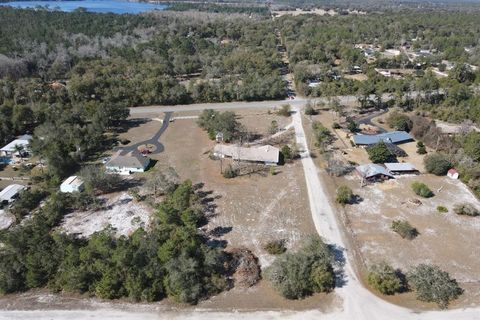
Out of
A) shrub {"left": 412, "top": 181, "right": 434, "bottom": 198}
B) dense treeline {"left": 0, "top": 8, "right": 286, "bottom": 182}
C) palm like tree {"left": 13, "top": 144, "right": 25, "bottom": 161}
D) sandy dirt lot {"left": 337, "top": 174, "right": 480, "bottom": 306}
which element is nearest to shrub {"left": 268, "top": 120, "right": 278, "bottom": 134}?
dense treeline {"left": 0, "top": 8, "right": 286, "bottom": 182}

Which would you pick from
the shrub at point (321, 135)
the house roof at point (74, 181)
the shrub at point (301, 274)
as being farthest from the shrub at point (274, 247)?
the shrub at point (321, 135)

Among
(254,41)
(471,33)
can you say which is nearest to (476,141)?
(254,41)

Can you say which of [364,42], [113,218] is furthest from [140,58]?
[364,42]

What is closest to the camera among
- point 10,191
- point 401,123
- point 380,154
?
point 10,191

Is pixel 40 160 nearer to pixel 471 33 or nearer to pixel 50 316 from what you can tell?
pixel 50 316

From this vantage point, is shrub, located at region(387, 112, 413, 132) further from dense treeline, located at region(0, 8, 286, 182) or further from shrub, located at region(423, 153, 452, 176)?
dense treeline, located at region(0, 8, 286, 182)

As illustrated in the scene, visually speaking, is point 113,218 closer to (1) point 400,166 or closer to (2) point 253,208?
(2) point 253,208
